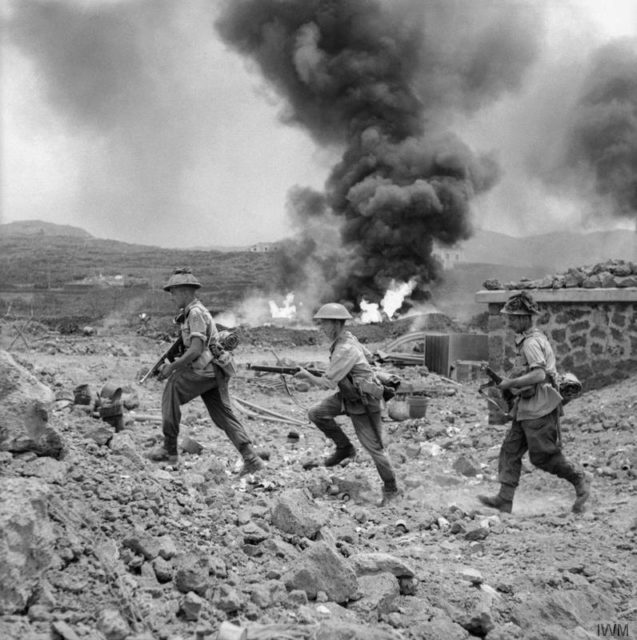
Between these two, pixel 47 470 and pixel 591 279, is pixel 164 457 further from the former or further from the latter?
pixel 591 279

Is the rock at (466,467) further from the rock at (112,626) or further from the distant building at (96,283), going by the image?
the distant building at (96,283)

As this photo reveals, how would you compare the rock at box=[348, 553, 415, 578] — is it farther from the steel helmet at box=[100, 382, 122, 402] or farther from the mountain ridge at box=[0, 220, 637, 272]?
the mountain ridge at box=[0, 220, 637, 272]

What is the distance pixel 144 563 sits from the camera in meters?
3.54

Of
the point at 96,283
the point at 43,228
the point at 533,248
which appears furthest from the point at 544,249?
the point at 43,228

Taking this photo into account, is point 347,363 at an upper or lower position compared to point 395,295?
upper

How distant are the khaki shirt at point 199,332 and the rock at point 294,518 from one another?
2190mm

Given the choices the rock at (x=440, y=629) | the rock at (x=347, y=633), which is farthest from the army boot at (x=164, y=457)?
the rock at (x=347, y=633)

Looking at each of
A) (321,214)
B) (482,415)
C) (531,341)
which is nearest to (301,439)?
(482,415)

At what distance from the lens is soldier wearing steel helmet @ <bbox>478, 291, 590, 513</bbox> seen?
19.3 feet

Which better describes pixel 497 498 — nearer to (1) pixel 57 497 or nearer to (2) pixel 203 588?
(2) pixel 203 588

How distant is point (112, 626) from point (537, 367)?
399 cm

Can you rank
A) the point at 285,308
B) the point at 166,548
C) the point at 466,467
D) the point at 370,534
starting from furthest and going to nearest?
the point at 285,308 → the point at 466,467 → the point at 370,534 → the point at 166,548

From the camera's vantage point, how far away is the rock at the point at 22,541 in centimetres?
288

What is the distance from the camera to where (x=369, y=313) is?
33.1 m
